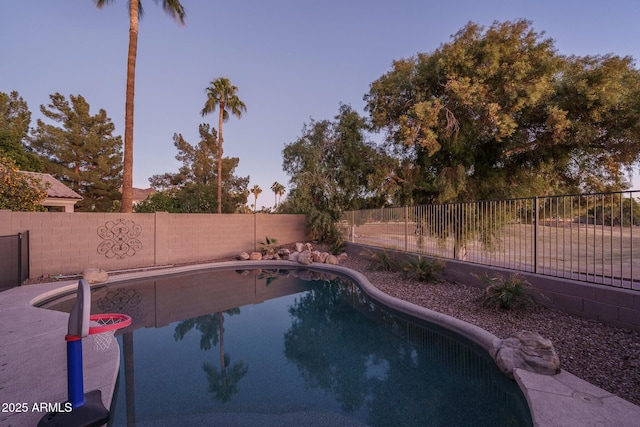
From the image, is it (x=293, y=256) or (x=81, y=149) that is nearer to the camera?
(x=293, y=256)

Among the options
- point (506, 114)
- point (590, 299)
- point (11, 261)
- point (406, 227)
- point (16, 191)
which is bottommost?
point (590, 299)

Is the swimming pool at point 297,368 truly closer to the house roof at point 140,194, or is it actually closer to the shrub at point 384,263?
the shrub at point 384,263

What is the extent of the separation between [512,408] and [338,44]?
1282cm

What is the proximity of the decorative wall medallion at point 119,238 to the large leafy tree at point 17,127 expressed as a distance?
14388 mm

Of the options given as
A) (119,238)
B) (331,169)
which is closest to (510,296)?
(331,169)

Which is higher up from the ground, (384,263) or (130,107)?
(130,107)

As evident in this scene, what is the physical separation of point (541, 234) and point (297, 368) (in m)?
5.33

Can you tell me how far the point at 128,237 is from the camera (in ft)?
34.8

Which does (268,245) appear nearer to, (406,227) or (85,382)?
(406,227)

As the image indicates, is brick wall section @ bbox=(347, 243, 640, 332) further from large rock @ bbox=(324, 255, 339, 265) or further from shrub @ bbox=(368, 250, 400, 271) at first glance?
large rock @ bbox=(324, 255, 339, 265)

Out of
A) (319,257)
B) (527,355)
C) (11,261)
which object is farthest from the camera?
(319,257)

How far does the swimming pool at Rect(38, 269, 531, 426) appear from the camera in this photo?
3176 mm

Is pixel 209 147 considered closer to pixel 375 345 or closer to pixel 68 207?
pixel 68 207

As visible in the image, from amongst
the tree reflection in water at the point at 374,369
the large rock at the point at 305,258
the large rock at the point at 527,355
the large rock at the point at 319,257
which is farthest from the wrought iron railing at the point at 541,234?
the large rock at the point at 305,258
